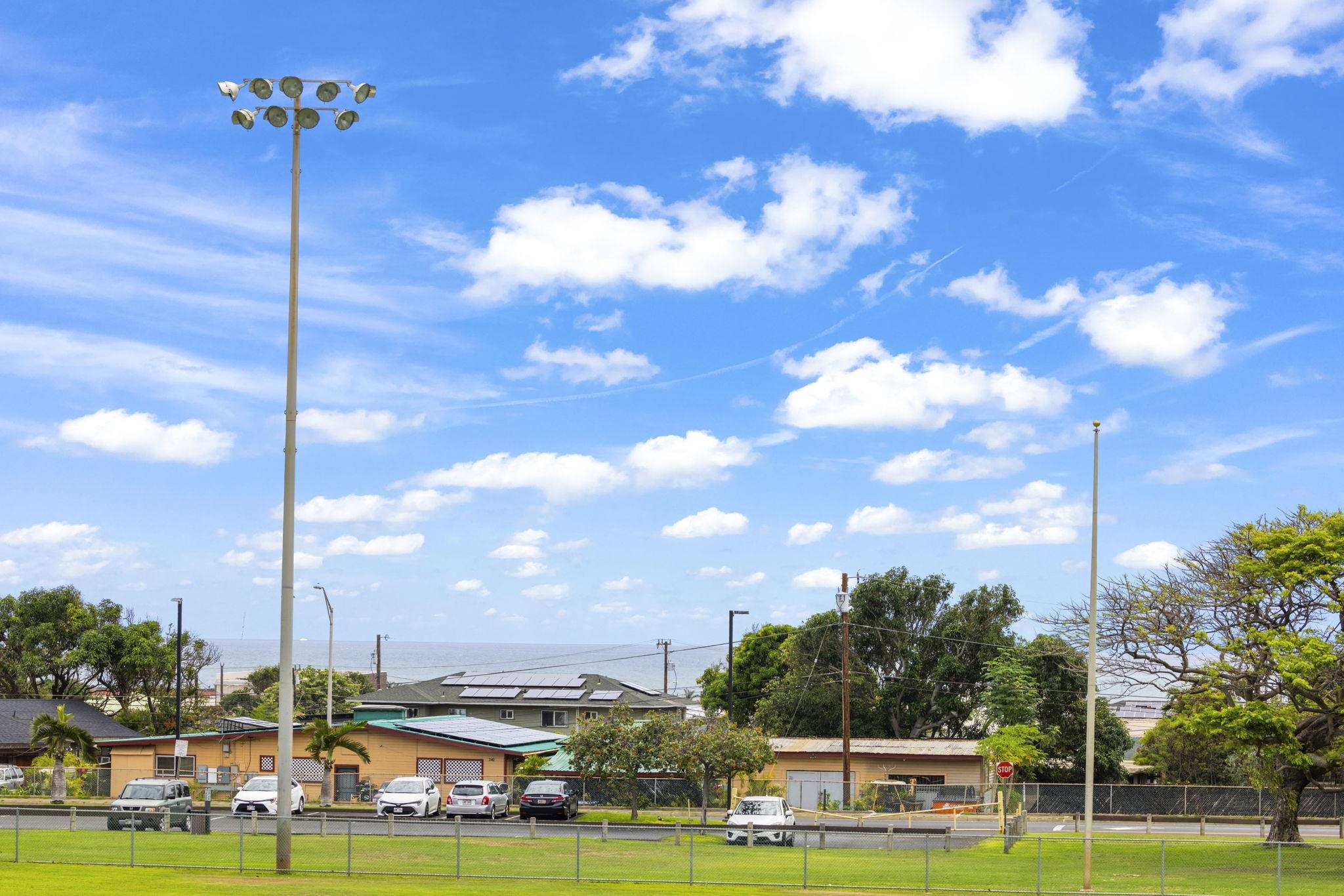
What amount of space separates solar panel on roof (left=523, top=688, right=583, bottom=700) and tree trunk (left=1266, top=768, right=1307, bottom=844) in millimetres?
45818

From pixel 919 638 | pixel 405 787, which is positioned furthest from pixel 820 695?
pixel 405 787

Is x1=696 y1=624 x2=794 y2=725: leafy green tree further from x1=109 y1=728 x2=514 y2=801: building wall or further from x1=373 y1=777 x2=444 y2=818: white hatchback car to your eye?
x1=373 y1=777 x2=444 y2=818: white hatchback car

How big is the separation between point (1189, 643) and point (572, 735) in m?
24.1

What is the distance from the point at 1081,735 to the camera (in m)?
71.1

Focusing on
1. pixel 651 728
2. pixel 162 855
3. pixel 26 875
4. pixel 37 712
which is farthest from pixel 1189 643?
pixel 37 712

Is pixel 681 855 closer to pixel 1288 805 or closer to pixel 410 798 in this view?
pixel 410 798

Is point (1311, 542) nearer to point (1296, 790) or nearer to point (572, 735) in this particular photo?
point (1296, 790)

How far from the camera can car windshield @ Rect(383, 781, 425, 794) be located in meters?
48.7

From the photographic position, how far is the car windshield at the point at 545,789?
1986 inches

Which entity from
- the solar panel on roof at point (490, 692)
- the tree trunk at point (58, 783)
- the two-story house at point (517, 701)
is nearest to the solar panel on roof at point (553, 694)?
the two-story house at point (517, 701)

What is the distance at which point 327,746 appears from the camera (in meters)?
55.6

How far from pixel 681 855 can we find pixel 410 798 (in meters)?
14.3

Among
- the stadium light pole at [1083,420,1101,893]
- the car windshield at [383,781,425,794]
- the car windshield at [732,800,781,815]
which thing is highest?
the stadium light pole at [1083,420,1101,893]

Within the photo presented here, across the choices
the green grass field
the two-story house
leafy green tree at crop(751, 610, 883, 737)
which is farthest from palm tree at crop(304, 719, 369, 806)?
leafy green tree at crop(751, 610, 883, 737)
